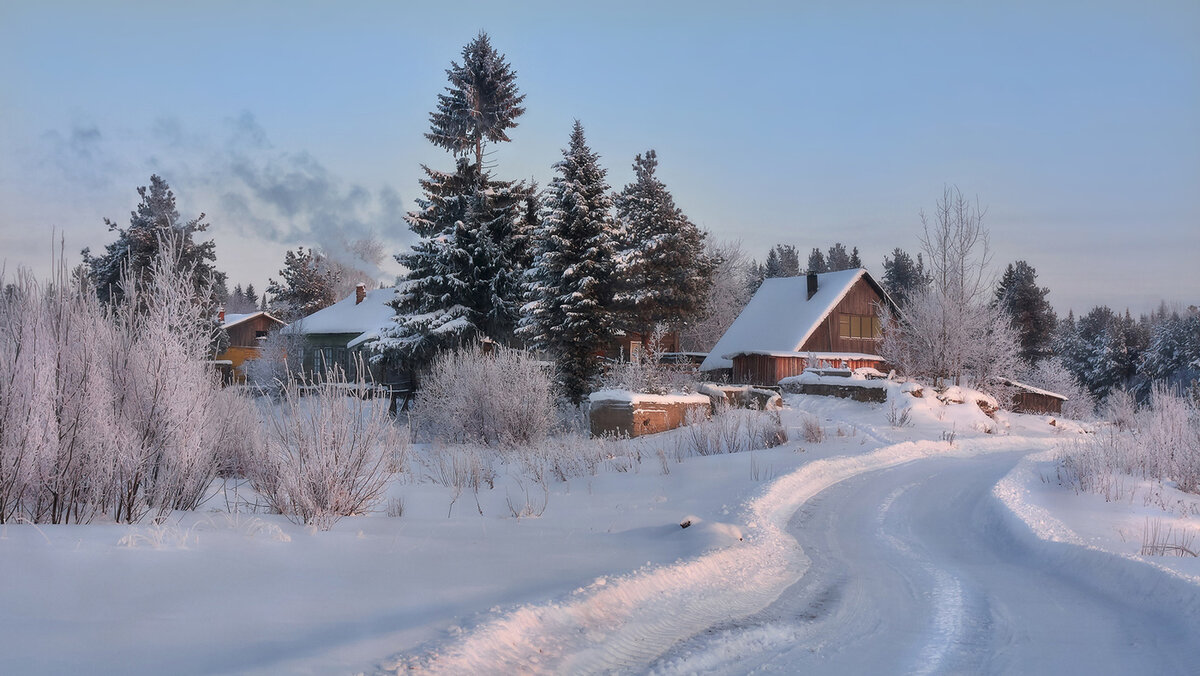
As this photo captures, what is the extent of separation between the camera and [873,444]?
16406 millimetres

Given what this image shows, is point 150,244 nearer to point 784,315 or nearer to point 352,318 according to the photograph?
point 352,318

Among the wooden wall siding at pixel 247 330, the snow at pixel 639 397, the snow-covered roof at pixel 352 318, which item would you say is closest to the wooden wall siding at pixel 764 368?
the snow at pixel 639 397

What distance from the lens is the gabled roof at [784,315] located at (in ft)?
120

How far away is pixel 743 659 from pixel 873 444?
517 inches

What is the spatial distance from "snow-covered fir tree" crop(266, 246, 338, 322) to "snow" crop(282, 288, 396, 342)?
13167mm

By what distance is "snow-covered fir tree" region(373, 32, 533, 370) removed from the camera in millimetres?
Answer: 28062

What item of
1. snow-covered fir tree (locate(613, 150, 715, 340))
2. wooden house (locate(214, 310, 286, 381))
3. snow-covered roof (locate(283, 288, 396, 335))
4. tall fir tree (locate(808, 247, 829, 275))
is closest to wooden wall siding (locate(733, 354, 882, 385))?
snow-covered fir tree (locate(613, 150, 715, 340))

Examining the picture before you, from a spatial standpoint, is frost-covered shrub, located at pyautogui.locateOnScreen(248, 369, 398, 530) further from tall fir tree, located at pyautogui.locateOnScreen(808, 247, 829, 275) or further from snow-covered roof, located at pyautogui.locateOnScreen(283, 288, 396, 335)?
tall fir tree, located at pyautogui.locateOnScreen(808, 247, 829, 275)

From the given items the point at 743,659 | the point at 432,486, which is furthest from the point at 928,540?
the point at 432,486

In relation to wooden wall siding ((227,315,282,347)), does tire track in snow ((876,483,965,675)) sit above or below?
below

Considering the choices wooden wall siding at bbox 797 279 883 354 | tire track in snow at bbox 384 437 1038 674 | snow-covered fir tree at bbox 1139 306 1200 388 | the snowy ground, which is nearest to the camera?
the snowy ground

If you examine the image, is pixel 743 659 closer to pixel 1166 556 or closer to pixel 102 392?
pixel 1166 556

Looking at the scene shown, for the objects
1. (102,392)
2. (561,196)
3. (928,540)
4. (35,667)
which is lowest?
(928,540)

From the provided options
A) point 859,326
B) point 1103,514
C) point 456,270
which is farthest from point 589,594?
point 859,326
